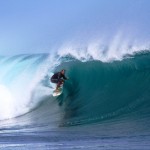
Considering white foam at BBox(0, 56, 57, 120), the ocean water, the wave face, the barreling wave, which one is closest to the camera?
the ocean water

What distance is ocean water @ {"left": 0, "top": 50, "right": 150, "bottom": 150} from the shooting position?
11.4 meters

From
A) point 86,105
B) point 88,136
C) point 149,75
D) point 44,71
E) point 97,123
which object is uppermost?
point 44,71

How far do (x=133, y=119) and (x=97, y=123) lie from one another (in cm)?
A: 110

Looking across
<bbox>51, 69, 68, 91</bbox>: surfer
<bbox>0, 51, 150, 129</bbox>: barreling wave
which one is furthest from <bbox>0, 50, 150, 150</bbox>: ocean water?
<bbox>51, 69, 68, 91</bbox>: surfer

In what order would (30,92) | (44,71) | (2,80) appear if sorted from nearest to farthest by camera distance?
(30,92) < (44,71) < (2,80)

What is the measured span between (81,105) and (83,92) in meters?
1.68

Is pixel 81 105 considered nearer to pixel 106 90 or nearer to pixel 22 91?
pixel 106 90

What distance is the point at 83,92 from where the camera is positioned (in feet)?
62.9

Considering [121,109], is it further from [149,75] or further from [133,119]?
[149,75]

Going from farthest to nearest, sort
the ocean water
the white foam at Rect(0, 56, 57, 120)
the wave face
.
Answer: the white foam at Rect(0, 56, 57, 120), the wave face, the ocean water

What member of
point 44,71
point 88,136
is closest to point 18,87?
point 44,71

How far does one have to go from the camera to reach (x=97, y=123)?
1463cm

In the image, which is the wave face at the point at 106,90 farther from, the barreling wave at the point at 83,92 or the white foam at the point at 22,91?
the white foam at the point at 22,91

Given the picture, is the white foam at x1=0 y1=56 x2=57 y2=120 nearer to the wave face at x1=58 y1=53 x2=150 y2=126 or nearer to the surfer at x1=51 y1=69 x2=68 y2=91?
the surfer at x1=51 y1=69 x2=68 y2=91
